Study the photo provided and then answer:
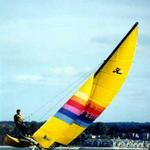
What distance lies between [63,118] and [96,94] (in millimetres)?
1755

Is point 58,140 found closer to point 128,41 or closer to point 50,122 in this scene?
point 50,122

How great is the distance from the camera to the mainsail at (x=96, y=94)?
30594 millimetres

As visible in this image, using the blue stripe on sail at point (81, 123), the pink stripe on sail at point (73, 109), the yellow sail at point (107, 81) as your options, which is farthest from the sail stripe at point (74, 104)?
the blue stripe on sail at point (81, 123)

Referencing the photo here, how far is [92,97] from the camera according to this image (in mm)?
30922

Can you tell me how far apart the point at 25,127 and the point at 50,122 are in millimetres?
1095

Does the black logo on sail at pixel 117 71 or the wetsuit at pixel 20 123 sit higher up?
the black logo on sail at pixel 117 71

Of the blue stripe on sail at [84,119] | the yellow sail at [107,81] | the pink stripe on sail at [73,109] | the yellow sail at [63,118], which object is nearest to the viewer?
the yellow sail at [63,118]

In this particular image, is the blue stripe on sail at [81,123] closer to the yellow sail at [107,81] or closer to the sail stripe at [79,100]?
the yellow sail at [107,81]

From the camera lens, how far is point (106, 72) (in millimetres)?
30906

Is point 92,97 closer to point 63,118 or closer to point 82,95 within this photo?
point 82,95

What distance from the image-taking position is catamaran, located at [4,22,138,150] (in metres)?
30.4

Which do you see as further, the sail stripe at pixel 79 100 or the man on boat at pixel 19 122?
the sail stripe at pixel 79 100

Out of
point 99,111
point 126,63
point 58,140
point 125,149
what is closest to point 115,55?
point 126,63

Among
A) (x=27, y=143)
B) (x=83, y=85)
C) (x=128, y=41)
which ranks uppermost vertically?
(x=128, y=41)
